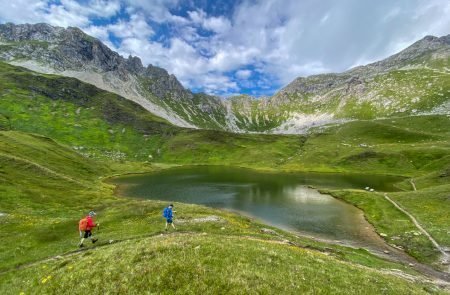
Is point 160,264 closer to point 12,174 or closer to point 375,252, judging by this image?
point 375,252

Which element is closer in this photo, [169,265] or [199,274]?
[199,274]

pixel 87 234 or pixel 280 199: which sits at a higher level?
pixel 87 234

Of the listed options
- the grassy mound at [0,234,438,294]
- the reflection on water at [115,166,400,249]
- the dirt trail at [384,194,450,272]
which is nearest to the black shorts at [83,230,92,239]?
the grassy mound at [0,234,438,294]

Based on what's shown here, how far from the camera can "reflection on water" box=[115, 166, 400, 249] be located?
7256cm

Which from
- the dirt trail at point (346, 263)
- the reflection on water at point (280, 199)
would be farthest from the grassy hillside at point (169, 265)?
the reflection on water at point (280, 199)

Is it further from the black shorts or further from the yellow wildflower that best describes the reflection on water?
the yellow wildflower

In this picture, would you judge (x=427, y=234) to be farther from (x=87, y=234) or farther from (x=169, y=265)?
(x=87, y=234)

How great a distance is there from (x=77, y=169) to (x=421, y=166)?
19222 cm

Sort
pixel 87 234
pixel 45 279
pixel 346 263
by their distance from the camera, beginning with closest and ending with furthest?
pixel 45 279 < pixel 346 263 < pixel 87 234

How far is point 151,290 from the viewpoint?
18.6 meters

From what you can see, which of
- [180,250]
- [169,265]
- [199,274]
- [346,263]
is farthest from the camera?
[346,263]

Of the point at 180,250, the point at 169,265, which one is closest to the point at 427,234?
the point at 180,250

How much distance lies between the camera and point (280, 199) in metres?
106

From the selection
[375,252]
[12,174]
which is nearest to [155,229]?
[375,252]
